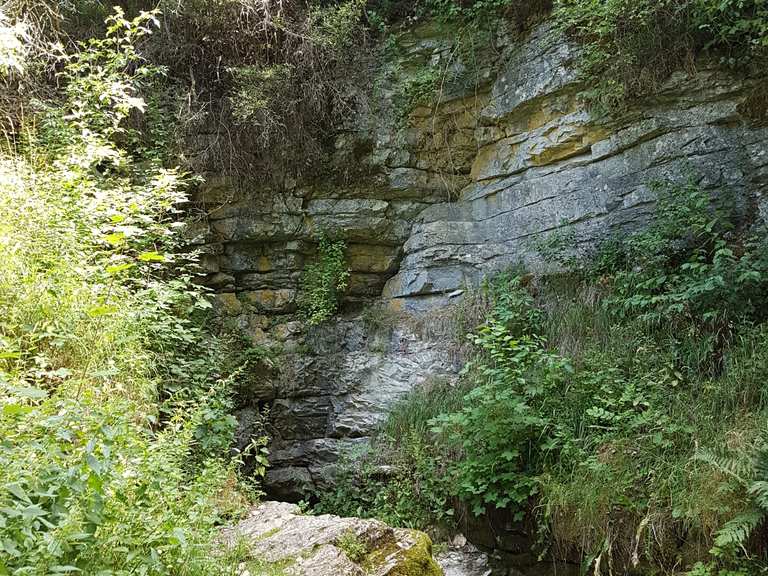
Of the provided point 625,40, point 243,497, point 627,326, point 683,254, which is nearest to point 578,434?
point 627,326

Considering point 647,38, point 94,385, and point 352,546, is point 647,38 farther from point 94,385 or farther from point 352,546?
point 94,385

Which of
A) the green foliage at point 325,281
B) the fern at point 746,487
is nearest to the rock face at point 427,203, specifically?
the green foliage at point 325,281

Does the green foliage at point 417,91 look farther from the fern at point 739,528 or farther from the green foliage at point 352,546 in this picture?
the fern at point 739,528

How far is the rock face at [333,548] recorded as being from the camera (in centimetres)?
295

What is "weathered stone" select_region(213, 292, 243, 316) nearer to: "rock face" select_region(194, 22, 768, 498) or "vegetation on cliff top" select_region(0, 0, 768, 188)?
"rock face" select_region(194, 22, 768, 498)

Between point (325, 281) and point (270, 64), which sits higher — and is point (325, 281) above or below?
below

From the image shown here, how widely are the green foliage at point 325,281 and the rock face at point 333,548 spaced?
3.38 m

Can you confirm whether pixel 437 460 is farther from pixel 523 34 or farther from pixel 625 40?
pixel 523 34

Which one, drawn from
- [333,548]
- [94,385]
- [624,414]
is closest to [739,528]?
[624,414]

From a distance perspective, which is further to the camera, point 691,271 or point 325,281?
point 325,281

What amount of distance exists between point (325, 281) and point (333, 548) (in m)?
4.00

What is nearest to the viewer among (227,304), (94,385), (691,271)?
(94,385)

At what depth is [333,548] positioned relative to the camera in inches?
122

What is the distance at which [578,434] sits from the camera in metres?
4.32
